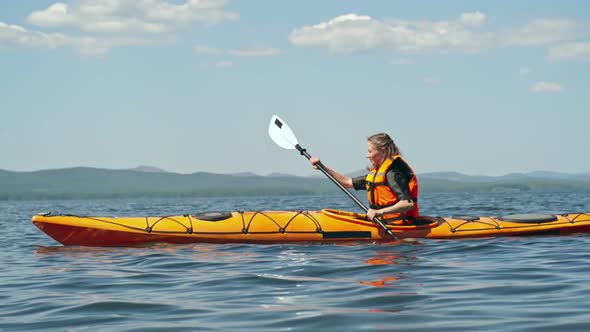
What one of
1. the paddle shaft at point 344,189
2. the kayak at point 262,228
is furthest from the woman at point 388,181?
the kayak at point 262,228

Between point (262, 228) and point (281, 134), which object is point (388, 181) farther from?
point (281, 134)

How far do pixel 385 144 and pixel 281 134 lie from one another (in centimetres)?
267

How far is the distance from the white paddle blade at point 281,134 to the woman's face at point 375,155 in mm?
2139

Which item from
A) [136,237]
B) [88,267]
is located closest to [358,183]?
[136,237]

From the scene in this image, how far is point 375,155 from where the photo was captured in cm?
821

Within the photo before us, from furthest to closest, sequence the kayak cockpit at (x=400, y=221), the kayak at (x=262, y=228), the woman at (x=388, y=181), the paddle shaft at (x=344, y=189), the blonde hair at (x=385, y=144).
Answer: the kayak at (x=262, y=228) → the kayak cockpit at (x=400, y=221) → the paddle shaft at (x=344, y=189) → the blonde hair at (x=385, y=144) → the woman at (x=388, y=181)

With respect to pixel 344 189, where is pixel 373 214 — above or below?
below

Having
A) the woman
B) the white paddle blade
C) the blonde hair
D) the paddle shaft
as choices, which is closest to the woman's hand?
the woman

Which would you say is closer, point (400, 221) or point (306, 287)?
A: point (306, 287)

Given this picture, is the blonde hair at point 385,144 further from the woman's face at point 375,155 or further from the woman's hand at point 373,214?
the woman's hand at point 373,214

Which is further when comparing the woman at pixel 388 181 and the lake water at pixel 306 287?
the woman at pixel 388 181

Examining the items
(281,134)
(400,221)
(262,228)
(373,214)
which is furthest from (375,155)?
(281,134)

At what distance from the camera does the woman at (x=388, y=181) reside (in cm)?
807

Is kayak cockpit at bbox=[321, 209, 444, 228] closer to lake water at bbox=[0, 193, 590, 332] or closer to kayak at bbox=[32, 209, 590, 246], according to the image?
kayak at bbox=[32, 209, 590, 246]
